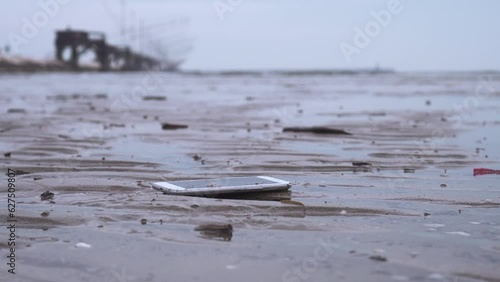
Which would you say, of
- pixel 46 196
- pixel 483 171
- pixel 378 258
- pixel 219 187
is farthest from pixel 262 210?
pixel 483 171

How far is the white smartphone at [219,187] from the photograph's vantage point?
5.11 m

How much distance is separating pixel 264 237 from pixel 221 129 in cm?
746

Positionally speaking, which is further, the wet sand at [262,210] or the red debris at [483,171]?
the red debris at [483,171]

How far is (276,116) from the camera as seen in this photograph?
14.4 m

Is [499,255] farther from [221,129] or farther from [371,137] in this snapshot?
[221,129]

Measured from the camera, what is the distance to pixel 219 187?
515cm

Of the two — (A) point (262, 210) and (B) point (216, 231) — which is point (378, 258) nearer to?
(B) point (216, 231)

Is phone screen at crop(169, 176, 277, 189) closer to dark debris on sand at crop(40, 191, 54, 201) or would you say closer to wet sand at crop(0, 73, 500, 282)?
wet sand at crop(0, 73, 500, 282)

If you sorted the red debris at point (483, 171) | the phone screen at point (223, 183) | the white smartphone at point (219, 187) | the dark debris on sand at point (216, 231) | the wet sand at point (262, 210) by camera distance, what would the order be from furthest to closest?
the red debris at point (483, 171), the phone screen at point (223, 183), the white smartphone at point (219, 187), the dark debris on sand at point (216, 231), the wet sand at point (262, 210)

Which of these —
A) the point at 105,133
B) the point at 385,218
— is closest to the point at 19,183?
the point at 385,218

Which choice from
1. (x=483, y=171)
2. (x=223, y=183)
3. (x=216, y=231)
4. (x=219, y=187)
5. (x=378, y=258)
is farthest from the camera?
(x=483, y=171)

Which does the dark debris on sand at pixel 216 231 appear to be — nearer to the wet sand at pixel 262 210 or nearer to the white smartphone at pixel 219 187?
the wet sand at pixel 262 210

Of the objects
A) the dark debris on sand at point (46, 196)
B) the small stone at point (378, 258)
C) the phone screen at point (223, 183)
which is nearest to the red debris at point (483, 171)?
the phone screen at point (223, 183)

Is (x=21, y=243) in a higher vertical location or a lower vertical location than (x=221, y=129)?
lower
